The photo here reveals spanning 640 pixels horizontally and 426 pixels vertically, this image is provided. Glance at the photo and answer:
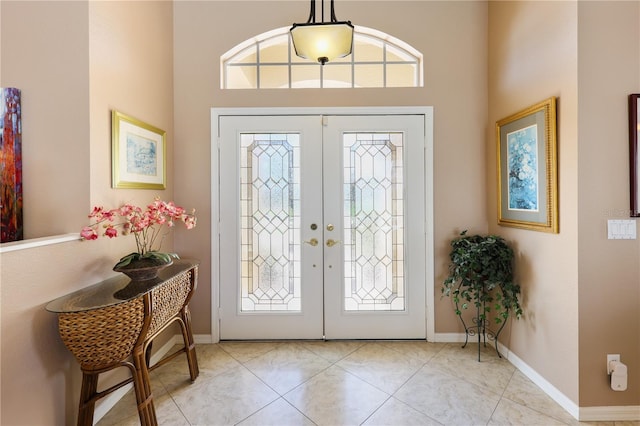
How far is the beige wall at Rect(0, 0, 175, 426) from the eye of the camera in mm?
1419

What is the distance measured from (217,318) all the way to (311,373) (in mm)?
1080

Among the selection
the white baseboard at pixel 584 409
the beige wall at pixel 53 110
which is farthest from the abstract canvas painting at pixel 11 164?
the white baseboard at pixel 584 409

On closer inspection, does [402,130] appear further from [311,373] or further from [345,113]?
[311,373]

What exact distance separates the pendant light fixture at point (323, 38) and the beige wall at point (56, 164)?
1.32 metres

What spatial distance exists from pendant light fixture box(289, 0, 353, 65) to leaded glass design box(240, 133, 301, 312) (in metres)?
1.17

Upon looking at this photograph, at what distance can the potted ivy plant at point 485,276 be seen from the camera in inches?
Answer: 91.7

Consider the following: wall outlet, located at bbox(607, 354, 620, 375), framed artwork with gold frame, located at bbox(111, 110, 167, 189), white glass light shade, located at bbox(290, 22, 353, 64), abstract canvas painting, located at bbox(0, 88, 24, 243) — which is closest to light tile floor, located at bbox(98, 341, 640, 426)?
wall outlet, located at bbox(607, 354, 620, 375)

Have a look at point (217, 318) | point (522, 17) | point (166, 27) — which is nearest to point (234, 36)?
point (166, 27)

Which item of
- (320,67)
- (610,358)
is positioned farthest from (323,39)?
(610,358)

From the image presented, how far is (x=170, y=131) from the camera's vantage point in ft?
9.02

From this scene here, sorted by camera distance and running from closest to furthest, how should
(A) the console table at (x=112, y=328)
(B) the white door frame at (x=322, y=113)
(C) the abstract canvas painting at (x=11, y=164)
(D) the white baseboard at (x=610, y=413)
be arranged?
1. (A) the console table at (x=112, y=328)
2. (C) the abstract canvas painting at (x=11, y=164)
3. (D) the white baseboard at (x=610, y=413)
4. (B) the white door frame at (x=322, y=113)

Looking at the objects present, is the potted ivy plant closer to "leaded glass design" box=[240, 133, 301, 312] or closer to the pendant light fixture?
"leaded glass design" box=[240, 133, 301, 312]

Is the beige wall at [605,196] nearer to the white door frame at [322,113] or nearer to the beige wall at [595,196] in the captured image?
the beige wall at [595,196]

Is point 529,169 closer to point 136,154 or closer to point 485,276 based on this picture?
point 485,276
